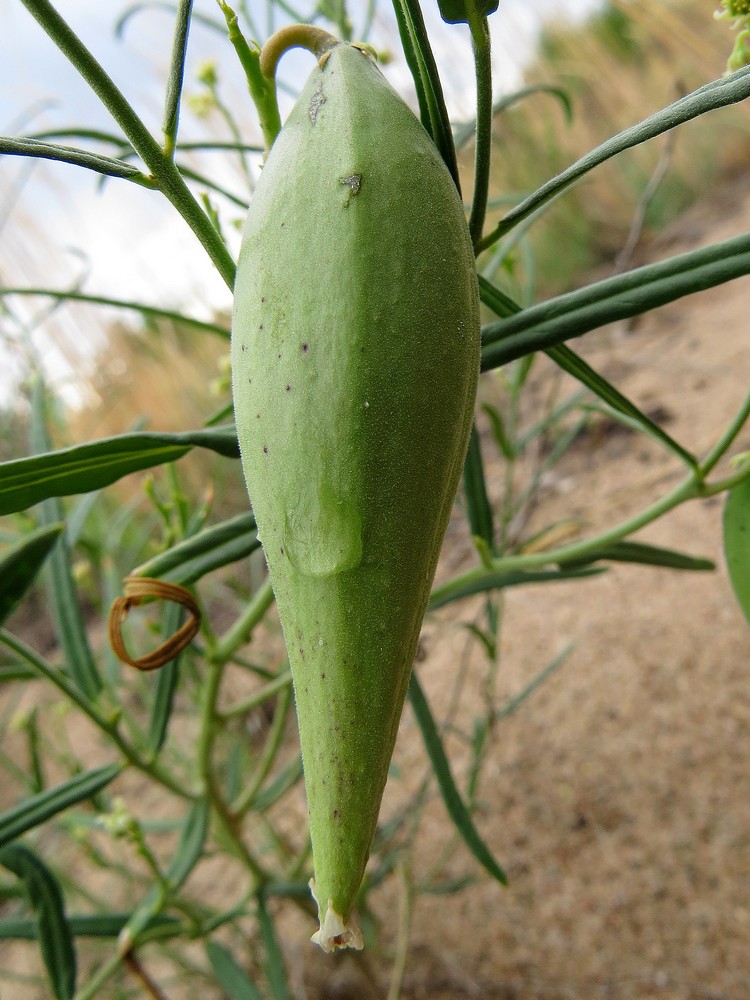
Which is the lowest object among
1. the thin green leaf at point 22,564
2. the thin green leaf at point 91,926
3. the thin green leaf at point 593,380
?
the thin green leaf at point 91,926

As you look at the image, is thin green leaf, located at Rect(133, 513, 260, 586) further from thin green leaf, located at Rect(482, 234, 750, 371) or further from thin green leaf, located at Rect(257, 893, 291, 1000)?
thin green leaf, located at Rect(257, 893, 291, 1000)

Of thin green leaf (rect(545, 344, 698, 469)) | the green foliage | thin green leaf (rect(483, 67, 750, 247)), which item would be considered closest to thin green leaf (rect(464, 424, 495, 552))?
the green foliage

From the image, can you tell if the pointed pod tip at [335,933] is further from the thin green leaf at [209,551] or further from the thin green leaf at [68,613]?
the thin green leaf at [68,613]

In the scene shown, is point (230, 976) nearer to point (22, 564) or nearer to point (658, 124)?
point (22, 564)

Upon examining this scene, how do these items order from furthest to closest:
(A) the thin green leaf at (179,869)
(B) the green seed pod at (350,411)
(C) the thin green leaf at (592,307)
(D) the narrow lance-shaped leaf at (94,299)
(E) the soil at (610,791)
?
(E) the soil at (610,791) < (A) the thin green leaf at (179,869) < (D) the narrow lance-shaped leaf at (94,299) < (C) the thin green leaf at (592,307) < (B) the green seed pod at (350,411)

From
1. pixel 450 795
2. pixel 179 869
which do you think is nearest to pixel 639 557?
pixel 450 795

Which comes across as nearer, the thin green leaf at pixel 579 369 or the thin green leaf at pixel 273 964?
the thin green leaf at pixel 579 369

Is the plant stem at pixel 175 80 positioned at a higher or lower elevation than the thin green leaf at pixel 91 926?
higher

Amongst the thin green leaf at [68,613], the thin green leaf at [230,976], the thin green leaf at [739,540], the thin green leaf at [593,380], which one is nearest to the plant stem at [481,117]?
the thin green leaf at [593,380]
